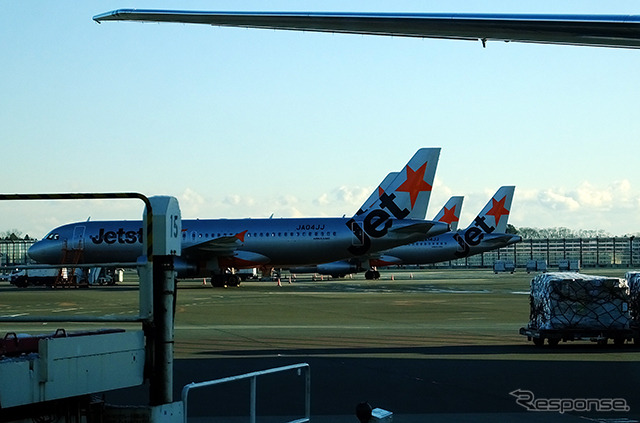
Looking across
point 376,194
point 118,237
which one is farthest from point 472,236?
point 118,237

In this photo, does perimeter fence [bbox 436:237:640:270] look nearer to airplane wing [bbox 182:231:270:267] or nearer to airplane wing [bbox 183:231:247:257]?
airplane wing [bbox 182:231:270:267]

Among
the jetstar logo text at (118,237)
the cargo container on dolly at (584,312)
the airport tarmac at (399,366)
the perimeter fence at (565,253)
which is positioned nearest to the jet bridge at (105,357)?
the airport tarmac at (399,366)

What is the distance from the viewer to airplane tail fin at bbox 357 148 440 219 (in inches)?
2160

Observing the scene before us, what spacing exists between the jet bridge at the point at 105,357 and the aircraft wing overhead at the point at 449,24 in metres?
4.01

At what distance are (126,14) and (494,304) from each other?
27.1 m

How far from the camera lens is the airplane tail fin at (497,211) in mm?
76438

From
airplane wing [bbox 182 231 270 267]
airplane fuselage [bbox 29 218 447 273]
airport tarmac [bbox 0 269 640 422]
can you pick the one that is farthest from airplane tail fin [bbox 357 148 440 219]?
airport tarmac [bbox 0 269 640 422]

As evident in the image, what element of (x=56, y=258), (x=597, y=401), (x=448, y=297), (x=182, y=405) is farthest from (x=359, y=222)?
(x=182, y=405)

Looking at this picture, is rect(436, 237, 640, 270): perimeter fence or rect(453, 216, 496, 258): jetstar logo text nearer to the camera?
rect(453, 216, 496, 258): jetstar logo text

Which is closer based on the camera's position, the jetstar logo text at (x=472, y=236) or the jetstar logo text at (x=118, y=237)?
the jetstar logo text at (x=118, y=237)

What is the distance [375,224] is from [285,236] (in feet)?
17.9

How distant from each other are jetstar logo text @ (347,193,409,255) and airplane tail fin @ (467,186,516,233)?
891 inches

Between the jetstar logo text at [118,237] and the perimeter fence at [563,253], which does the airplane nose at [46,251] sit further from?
the perimeter fence at [563,253]

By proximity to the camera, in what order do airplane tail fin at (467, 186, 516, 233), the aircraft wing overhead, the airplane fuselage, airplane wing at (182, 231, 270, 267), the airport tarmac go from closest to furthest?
the aircraft wing overhead, the airport tarmac, airplane wing at (182, 231, 270, 267), the airplane fuselage, airplane tail fin at (467, 186, 516, 233)
